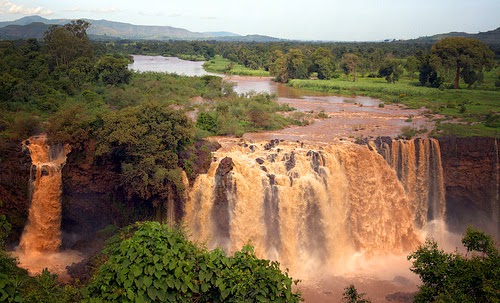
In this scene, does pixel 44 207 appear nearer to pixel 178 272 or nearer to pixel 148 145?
pixel 148 145

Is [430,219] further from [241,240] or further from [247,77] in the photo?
[247,77]

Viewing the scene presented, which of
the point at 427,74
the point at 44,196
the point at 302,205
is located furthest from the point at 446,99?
the point at 44,196

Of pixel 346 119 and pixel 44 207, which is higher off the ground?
pixel 346 119

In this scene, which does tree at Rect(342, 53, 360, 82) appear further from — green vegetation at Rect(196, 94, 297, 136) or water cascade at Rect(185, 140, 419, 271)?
water cascade at Rect(185, 140, 419, 271)

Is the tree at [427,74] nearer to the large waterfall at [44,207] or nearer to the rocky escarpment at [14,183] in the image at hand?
the large waterfall at [44,207]

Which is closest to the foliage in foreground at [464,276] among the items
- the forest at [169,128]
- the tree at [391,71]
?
the forest at [169,128]
